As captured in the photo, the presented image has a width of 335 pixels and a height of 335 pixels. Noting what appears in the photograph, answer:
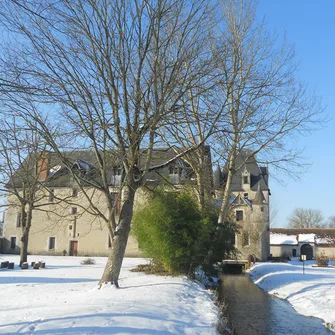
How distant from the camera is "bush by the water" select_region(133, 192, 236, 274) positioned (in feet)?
53.8

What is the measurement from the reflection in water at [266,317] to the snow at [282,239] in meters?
32.9

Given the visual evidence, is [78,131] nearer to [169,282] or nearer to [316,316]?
[169,282]

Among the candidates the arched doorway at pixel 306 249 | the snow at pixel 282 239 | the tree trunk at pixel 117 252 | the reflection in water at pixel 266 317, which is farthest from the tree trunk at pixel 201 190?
the snow at pixel 282 239

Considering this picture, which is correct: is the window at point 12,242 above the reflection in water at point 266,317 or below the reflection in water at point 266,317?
above

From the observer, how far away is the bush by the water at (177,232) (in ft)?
53.8

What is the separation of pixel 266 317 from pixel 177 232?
5061mm

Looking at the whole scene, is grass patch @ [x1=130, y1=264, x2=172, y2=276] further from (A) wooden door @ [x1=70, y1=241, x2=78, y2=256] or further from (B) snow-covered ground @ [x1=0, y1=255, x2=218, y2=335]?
(A) wooden door @ [x1=70, y1=241, x2=78, y2=256]

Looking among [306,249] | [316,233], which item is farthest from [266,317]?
[316,233]

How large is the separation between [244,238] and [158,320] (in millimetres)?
33312

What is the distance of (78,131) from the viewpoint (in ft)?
36.5

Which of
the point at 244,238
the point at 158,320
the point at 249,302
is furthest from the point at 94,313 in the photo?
the point at 244,238

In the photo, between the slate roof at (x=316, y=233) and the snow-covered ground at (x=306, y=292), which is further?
the slate roof at (x=316, y=233)

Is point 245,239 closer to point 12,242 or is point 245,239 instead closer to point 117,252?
point 12,242

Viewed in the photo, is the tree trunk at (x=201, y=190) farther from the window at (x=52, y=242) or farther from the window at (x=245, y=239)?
the window at (x=52, y=242)
